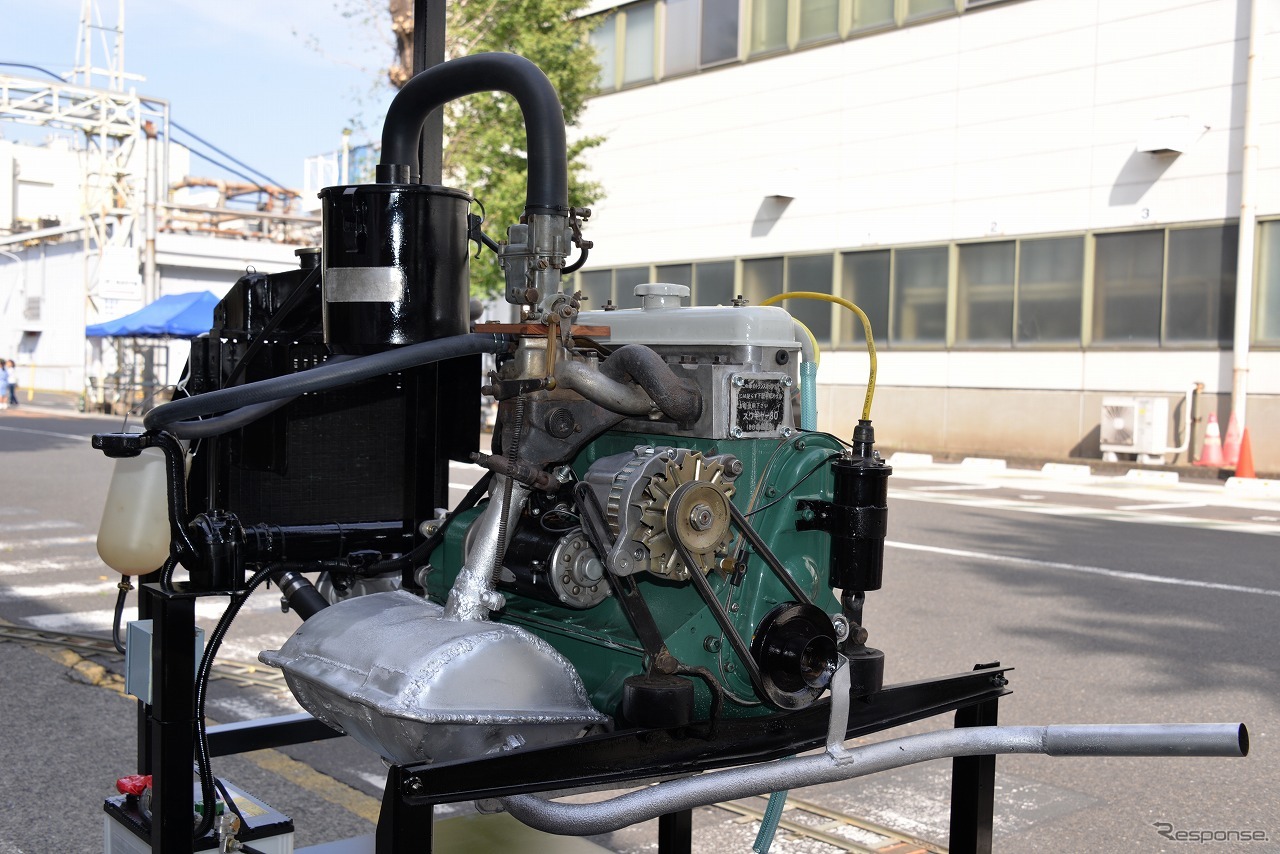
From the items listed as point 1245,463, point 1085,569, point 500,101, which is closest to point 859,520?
point 1085,569

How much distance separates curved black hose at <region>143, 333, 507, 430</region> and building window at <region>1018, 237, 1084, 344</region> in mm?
18039

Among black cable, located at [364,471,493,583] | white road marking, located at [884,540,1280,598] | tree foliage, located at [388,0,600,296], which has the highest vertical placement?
tree foliage, located at [388,0,600,296]

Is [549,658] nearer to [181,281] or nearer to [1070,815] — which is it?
[1070,815]

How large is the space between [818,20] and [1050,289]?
6829 millimetres

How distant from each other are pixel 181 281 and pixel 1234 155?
35.1 meters

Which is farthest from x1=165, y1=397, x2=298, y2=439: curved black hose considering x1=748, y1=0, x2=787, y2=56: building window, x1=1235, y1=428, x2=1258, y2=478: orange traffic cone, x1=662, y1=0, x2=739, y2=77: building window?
x1=662, y1=0, x2=739, y2=77: building window

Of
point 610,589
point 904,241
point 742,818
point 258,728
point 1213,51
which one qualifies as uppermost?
point 1213,51

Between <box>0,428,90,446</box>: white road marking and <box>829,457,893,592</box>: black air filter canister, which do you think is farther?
<box>0,428,90,446</box>: white road marking

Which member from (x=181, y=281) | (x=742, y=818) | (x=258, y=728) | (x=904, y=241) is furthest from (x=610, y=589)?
(x=181, y=281)

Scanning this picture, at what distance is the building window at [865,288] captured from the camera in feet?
70.6

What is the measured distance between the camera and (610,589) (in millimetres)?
2354

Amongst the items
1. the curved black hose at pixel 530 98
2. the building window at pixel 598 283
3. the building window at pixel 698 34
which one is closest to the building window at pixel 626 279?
the building window at pixel 598 283

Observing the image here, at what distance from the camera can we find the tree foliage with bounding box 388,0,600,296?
793 inches

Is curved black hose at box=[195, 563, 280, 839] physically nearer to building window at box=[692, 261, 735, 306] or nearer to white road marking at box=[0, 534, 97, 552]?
white road marking at box=[0, 534, 97, 552]
